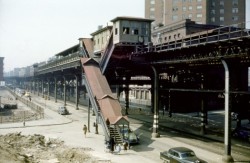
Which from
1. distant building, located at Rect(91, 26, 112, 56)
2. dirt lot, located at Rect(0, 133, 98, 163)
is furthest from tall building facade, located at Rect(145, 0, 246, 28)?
dirt lot, located at Rect(0, 133, 98, 163)

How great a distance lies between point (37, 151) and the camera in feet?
102

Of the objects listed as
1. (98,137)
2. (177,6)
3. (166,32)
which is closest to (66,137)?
(98,137)

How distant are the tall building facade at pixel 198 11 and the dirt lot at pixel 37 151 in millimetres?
81962

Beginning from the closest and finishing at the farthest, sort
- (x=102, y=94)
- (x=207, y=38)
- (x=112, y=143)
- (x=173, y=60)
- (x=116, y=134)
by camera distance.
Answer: (x=207, y=38) < (x=112, y=143) < (x=116, y=134) < (x=173, y=60) < (x=102, y=94)

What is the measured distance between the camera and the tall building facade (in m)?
107

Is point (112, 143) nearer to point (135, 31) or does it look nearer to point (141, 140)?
point (141, 140)

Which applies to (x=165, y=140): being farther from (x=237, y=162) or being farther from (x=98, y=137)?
(x=237, y=162)

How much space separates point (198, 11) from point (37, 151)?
88812mm

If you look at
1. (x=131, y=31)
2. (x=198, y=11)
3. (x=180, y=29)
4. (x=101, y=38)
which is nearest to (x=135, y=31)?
(x=131, y=31)

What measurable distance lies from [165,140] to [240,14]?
296 feet

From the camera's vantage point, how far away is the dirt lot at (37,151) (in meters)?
26.7

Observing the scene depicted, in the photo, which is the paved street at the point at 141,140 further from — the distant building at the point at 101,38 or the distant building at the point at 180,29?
the distant building at the point at 180,29

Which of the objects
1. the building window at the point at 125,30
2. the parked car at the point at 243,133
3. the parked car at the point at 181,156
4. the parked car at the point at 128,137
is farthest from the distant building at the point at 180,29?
the parked car at the point at 181,156

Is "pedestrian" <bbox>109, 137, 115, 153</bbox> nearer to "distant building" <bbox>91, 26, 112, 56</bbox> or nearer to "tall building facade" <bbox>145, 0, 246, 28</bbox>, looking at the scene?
"distant building" <bbox>91, 26, 112, 56</bbox>
